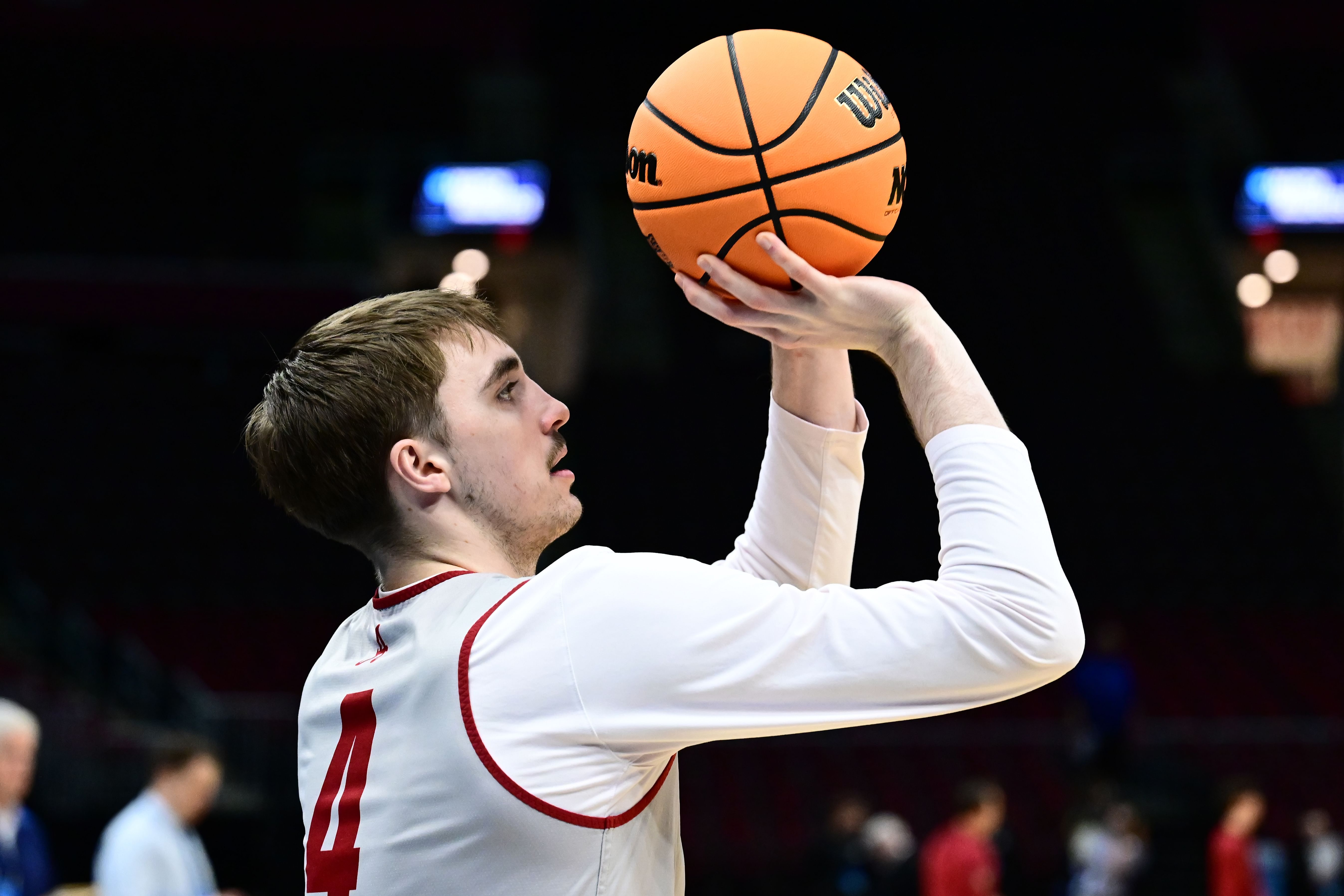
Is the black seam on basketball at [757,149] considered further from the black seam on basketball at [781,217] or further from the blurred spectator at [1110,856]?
the blurred spectator at [1110,856]

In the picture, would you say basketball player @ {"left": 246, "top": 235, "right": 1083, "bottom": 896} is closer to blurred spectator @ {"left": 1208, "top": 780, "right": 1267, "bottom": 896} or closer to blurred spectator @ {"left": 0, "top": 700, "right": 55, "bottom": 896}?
blurred spectator @ {"left": 0, "top": 700, "right": 55, "bottom": 896}

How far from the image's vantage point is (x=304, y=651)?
14.6 metres

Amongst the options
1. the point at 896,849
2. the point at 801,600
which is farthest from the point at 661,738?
the point at 896,849

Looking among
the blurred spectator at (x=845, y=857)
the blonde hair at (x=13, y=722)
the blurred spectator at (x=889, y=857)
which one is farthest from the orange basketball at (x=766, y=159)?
the blurred spectator at (x=845, y=857)

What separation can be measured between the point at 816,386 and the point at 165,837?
4954 millimetres

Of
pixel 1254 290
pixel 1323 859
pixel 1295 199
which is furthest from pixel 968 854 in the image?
pixel 1254 290

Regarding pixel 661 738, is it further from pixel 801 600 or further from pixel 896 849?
pixel 896 849

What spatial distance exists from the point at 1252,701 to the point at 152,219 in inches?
534

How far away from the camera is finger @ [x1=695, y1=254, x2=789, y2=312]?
5.96 ft

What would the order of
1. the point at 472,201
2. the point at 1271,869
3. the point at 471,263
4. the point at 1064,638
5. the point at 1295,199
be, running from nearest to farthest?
the point at 1064,638, the point at 1271,869, the point at 1295,199, the point at 472,201, the point at 471,263

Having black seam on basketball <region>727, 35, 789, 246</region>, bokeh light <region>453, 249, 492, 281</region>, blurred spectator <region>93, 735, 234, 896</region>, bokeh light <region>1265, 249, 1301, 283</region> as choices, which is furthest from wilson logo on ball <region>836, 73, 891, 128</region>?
bokeh light <region>1265, 249, 1301, 283</region>

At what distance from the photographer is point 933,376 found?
5.69 feet

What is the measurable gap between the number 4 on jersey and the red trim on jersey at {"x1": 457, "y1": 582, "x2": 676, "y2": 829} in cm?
18

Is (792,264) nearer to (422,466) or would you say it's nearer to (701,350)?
(422,466)
